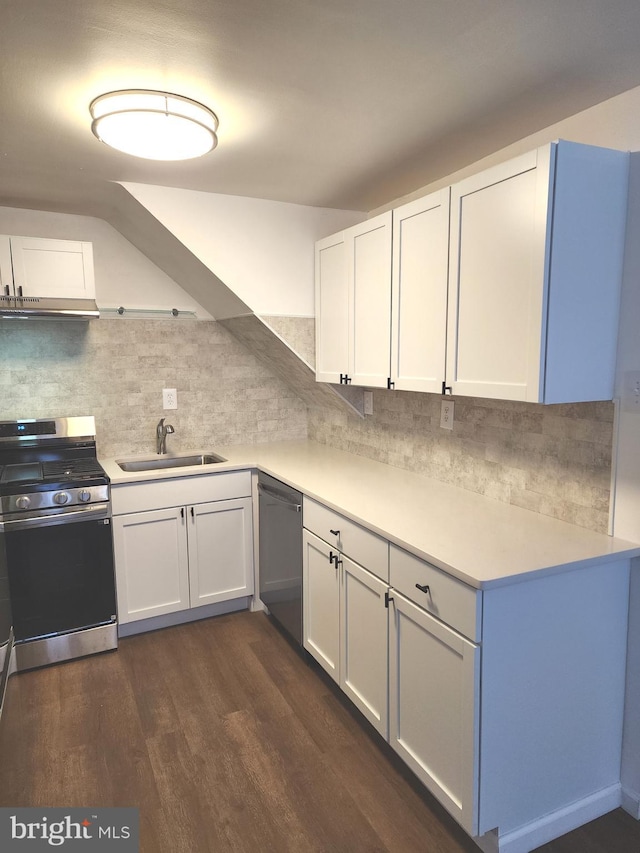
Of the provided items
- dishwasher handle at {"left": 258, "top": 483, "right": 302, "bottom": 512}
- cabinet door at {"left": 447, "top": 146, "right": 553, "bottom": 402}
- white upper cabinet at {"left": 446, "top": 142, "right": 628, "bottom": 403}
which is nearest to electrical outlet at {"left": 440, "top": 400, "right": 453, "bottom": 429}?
cabinet door at {"left": 447, "top": 146, "right": 553, "bottom": 402}

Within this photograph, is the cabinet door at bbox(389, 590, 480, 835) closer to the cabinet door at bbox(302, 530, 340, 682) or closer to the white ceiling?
the cabinet door at bbox(302, 530, 340, 682)

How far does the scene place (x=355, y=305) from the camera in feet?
8.53

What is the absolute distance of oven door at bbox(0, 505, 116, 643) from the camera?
100 inches

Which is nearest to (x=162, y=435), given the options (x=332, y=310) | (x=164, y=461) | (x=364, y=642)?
(x=164, y=461)

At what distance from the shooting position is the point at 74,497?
2625 millimetres

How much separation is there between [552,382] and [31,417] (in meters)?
2.71

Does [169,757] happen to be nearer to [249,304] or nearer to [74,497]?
[74,497]

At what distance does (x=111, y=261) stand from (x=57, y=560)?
5.57 feet

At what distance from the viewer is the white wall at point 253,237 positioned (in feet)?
8.75

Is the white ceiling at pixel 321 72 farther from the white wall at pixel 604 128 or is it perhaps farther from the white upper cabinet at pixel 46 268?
the white upper cabinet at pixel 46 268

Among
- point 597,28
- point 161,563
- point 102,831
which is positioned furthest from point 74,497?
point 597,28

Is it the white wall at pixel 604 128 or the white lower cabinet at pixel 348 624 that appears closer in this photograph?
the white wall at pixel 604 128

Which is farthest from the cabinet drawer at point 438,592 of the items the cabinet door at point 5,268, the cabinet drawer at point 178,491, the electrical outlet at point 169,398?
the cabinet door at point 5,268

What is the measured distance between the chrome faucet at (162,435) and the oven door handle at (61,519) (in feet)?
2.26
